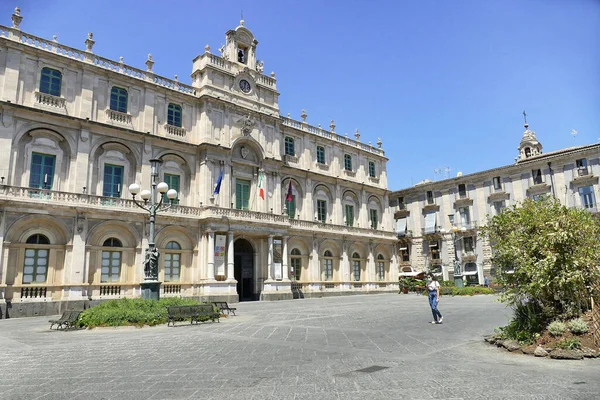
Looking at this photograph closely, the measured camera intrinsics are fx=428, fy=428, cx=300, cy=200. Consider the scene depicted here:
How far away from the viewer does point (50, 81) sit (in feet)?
83.4

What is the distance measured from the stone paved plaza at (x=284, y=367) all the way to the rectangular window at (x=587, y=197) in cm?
3668

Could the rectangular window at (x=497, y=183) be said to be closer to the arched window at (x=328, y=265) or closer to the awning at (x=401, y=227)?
the awning at (x=401, y=227)

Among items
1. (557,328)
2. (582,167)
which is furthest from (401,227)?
(557,328)

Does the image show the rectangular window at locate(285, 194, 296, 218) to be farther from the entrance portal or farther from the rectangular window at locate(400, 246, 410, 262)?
the rectangular window at locate(400, 246, 410, 262)

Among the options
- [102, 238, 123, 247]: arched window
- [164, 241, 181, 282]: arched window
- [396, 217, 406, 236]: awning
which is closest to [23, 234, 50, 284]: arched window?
[102, 238, 123, 247]: arched window

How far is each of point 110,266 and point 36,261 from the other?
12.8 feet

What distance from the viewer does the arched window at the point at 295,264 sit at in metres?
36.4

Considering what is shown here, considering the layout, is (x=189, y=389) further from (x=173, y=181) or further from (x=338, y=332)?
(x=173, y=181)

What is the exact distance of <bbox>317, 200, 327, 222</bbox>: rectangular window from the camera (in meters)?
40.2

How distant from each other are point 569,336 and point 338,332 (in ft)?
19.7

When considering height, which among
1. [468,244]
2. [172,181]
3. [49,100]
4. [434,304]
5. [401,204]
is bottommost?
[434,304]

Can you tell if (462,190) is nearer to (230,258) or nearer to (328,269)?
(328,269)

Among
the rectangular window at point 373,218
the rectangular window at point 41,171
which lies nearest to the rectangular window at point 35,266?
the rectangular window at point 41,171

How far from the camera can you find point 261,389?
6473 millimetres
